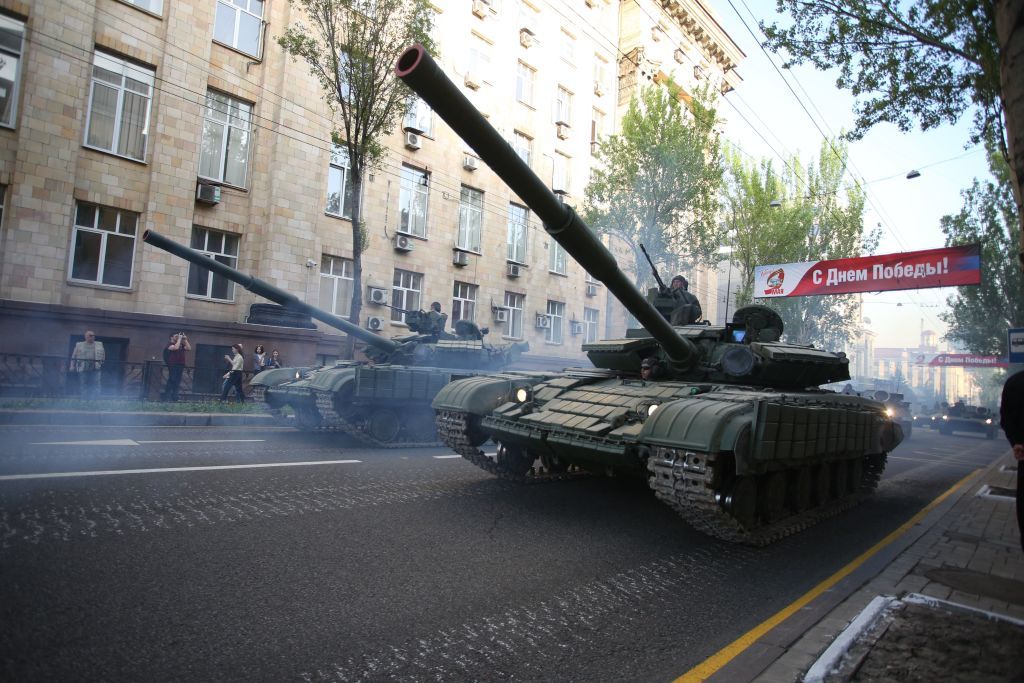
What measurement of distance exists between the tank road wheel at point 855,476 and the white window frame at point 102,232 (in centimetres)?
1549

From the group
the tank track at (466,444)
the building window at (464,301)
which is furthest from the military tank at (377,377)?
the building window at (464,301)

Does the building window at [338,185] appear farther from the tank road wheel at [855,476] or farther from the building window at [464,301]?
the tank road wheel at [855,476]

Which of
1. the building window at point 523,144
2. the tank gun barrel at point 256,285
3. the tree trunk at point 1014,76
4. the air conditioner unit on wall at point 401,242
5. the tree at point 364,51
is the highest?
the building window at point 523,144

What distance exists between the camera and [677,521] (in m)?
6.25

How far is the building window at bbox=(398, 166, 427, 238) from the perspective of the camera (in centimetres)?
2150

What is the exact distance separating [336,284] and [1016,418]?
1759cm

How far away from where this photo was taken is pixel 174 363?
14.6 meters

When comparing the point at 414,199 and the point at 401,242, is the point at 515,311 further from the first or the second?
the point at 401,242

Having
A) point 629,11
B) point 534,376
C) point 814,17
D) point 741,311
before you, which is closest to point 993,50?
point 814,17

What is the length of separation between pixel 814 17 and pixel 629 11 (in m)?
25.7

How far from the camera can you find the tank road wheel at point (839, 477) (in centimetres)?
736

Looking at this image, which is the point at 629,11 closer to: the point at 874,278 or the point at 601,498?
the point at 874,278

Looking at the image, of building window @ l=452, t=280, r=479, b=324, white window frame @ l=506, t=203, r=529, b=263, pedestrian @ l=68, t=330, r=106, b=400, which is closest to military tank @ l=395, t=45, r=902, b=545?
pedestrian @ l=68, t=330, r=106, b=400

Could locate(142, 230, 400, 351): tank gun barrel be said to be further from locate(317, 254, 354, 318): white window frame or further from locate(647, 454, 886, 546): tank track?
locate(317, 254, 354, 318): white window frame
